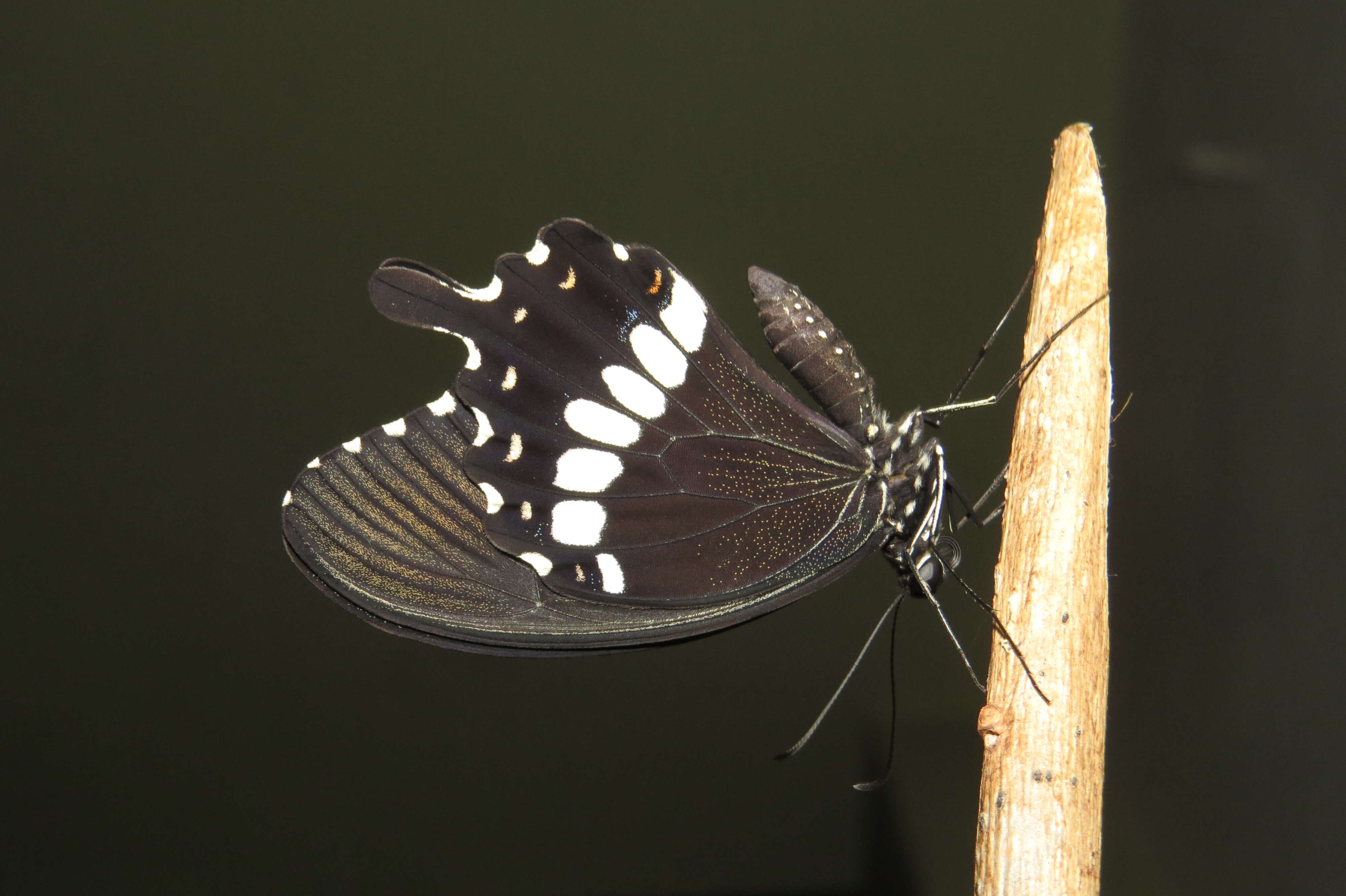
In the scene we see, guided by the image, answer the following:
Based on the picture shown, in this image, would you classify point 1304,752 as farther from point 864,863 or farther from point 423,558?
point 423,558

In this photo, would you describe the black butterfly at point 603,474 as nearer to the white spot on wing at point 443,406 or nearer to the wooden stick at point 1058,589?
the white spot on wing at point 443,406

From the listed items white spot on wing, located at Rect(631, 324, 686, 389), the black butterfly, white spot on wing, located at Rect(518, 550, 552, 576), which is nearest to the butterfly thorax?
the black butterfly

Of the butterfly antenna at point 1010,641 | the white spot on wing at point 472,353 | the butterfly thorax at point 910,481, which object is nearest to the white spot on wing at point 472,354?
the white spot on wing at point 472,353

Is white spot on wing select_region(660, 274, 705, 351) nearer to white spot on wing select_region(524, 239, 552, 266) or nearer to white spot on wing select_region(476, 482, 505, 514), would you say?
white spot on wing select_region(524, 239, 552, 266)

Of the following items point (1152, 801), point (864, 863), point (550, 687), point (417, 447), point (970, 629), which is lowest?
point (864, 863)

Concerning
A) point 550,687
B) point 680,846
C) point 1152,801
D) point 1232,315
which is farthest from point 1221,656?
point 550,687

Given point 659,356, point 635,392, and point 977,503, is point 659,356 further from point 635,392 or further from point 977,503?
point 977,503

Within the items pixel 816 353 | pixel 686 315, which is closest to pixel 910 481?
pixel 816 353
